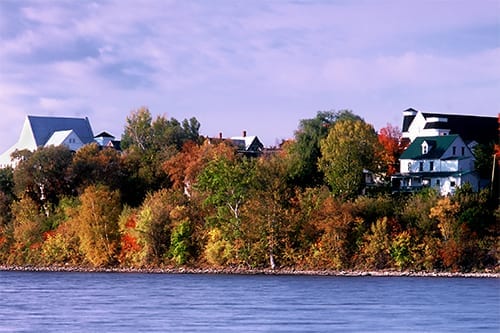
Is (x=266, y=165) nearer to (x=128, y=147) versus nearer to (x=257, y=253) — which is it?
(x=257, y=253)

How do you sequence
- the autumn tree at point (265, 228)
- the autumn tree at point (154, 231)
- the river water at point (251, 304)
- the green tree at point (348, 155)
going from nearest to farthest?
the river water at point (251, 304) → the autumn tree at point (265, 228) → the autumn tree at point (154, 231) → the green tree at point (348, 155)

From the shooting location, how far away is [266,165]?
70.3 meters

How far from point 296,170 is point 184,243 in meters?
9.32

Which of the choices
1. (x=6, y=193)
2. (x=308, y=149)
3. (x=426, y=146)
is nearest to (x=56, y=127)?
(x=6, y=193)

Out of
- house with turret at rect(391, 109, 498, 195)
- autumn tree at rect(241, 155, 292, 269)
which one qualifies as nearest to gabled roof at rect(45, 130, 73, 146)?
house with turret at rect(391, 109, 498, 195)

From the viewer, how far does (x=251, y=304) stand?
42.7m

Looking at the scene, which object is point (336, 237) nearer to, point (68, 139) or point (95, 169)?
point (95, 169)

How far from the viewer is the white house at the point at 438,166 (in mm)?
73500

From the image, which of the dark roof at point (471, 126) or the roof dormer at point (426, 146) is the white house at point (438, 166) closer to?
the roof dormer at point (426, 146)

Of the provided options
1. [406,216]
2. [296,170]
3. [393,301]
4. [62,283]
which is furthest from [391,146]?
[393,301]

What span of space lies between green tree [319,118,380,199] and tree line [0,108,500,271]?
0.29 ft

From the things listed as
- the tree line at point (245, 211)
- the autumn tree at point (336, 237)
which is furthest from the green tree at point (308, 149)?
the autumn tree at point (336, 237)

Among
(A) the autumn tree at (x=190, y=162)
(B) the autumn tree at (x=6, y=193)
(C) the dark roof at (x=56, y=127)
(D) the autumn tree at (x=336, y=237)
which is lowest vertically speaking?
(D) the autumn tree at (x=336, y=237)

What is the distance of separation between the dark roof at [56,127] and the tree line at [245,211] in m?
21.3
